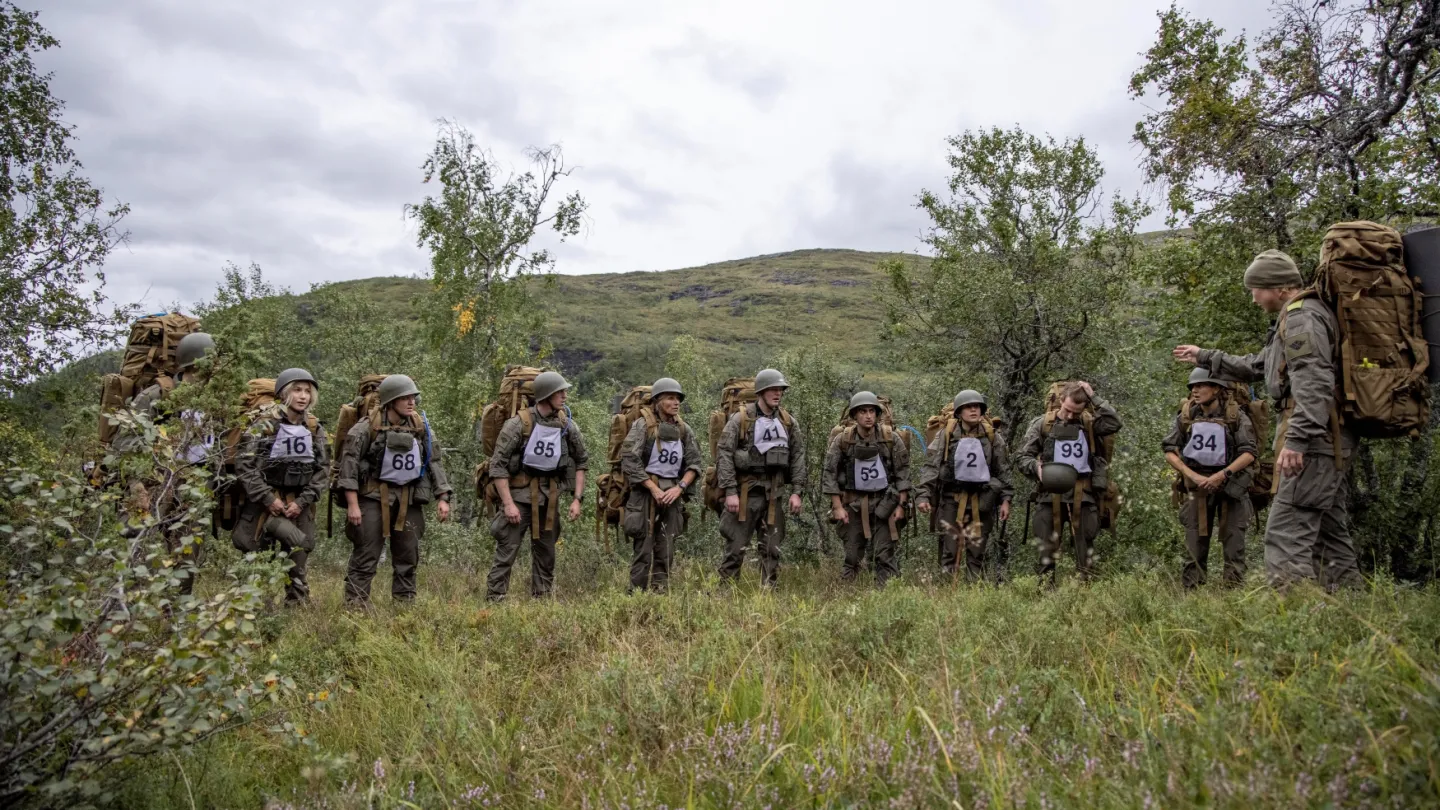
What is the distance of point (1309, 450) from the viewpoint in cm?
446


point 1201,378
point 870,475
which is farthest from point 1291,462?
point 870,475

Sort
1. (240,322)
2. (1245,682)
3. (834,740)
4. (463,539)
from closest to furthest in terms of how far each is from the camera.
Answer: (1245,682), (834,740), (240,322), (463,539)

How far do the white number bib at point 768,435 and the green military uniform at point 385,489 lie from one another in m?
3.18

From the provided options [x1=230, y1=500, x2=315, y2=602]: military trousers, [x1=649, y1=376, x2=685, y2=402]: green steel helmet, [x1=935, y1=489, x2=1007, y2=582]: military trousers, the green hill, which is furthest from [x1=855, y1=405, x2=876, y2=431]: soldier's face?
the green hill

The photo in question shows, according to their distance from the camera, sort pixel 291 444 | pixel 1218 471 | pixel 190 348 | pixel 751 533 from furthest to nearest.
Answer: pixel 751 533, pixel 291 444, pixel 1218 471, pixel 190 348

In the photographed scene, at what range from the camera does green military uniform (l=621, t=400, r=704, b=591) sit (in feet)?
26.9

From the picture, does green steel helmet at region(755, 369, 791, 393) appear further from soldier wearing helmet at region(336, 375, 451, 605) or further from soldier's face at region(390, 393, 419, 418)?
soldier's face at region(390, 393, 419, 418)

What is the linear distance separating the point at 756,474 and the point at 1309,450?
5.09 m

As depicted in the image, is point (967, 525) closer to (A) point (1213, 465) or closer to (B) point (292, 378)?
(A) point (1213, 465)

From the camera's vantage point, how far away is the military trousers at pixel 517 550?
25.9 feet

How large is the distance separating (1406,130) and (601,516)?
32.2 feet

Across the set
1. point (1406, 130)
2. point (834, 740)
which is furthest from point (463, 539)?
point (1406, 130)

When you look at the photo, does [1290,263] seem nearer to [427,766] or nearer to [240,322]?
[427,766]

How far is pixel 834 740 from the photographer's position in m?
2.95
